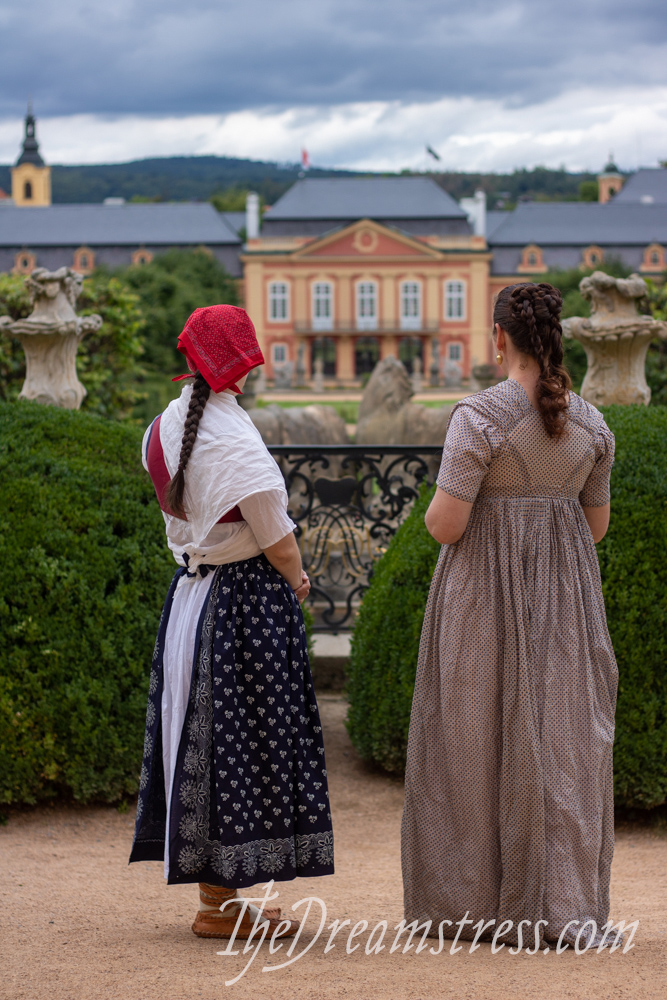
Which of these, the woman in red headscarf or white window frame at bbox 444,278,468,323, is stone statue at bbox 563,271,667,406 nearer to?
the woman in red headscarf

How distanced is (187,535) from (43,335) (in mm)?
3806

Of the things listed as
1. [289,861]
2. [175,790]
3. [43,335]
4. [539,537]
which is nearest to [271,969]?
[289,861]

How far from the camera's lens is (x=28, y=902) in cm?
295

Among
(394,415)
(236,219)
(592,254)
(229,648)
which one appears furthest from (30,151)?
(229,648)

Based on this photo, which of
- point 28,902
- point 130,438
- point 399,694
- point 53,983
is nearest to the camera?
point 53,983

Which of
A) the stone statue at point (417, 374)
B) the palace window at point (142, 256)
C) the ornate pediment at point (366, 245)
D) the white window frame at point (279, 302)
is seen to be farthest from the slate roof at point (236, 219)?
the stone statue at point (417, 374)

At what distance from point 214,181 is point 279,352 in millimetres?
97014

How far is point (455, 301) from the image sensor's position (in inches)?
1988

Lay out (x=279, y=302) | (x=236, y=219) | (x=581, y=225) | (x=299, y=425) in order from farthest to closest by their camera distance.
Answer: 1. (x=236, y=219)
2. (x=581, y=225)
3. (x=279, y=302)
4. (x=299, y=425)

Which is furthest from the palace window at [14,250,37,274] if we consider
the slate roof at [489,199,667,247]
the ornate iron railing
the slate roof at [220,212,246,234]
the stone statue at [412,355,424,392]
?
the ornate iron railing

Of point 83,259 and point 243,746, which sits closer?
point 243,746

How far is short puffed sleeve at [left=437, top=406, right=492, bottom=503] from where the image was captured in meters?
2.33

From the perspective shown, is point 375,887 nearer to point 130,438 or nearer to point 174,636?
point 174,636

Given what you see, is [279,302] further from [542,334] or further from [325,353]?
[542,334]
